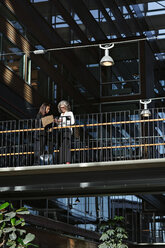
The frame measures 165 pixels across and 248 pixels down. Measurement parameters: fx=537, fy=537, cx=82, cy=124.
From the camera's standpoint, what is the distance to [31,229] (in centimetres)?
2506

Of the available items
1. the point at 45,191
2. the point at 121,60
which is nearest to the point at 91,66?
the point at 121,60

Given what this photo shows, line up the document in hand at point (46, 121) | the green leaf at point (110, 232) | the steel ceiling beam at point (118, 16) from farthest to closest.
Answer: the steel ceiling beam at point (118, 16) < the green leaf at point (110, 232) < the document in hand at point (46, 121)

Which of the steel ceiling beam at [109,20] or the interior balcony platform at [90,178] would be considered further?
the steel ceiling beam at [109,20]

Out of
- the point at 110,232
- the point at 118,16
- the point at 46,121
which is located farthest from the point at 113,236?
the point at 118,16

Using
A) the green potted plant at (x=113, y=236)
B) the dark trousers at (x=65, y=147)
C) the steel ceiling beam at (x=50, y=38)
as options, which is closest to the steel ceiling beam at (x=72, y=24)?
the steel ceiling beam at (x=50, y=38)

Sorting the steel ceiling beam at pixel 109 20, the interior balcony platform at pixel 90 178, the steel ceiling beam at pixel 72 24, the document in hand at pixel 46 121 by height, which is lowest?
the interior balcony platform at pixel 90 178

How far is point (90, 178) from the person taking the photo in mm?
17812

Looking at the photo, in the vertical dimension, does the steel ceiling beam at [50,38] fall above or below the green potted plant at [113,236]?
above

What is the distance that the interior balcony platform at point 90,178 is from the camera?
1661 centimetres

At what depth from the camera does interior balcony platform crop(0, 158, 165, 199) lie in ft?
54.5

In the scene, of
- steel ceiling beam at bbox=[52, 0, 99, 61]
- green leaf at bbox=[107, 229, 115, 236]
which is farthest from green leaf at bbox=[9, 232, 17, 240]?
steel ceiling beam at bbox=[52, 0, 99, 61]

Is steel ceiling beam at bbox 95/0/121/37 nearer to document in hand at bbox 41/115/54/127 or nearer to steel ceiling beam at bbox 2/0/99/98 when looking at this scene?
steel ceiling beam at bbox 2/0/99/98

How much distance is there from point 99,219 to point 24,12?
1521 centimetres

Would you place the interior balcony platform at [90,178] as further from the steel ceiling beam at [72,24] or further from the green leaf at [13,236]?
the steel ceiling beam at [72,24]
